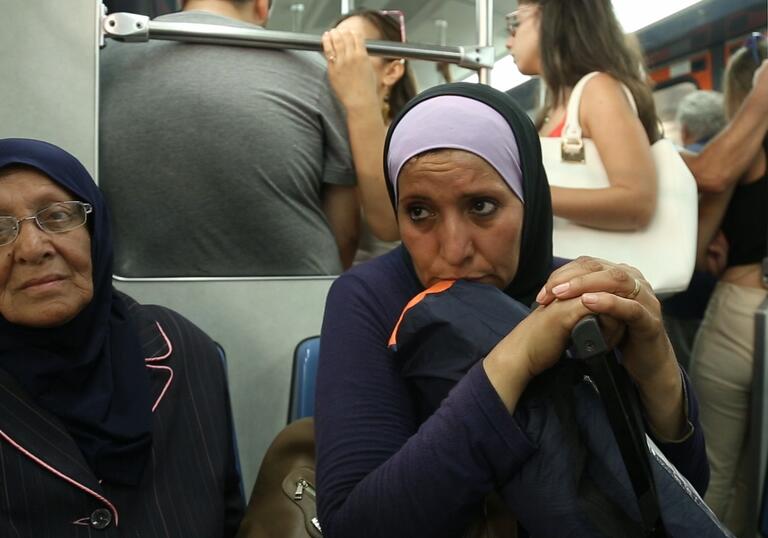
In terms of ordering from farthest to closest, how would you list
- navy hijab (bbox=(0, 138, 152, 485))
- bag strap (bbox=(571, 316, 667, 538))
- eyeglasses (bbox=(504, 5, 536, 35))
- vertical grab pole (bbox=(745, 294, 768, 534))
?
1. vertical grab pole (bbox=(745, 294, 768, 534))
2. eyeglasses (bbox=(504, 5, 536, 35))
3. navy hijab (bbox=(0, 138, 152, 485))
4. bag strap (bbox=(571, 316, 667, 538))

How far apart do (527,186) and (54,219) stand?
902 millimetres

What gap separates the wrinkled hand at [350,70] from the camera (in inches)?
69.7

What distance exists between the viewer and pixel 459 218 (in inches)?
44.7

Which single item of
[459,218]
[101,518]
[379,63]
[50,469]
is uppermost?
[379,63]

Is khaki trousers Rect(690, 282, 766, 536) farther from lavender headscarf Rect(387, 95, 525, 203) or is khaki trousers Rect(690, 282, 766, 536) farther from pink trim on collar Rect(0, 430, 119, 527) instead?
pink trim on collar Rect(0, 430, 119, 527)

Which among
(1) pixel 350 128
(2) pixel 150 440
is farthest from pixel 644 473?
(1) pixel 350 128

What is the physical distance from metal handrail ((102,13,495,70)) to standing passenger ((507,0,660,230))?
29 centimetres

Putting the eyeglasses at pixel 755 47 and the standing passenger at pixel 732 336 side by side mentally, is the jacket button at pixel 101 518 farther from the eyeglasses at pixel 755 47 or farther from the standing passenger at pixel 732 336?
the eyeglasses at pixel 755 47

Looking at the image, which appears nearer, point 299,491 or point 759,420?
point 299,491

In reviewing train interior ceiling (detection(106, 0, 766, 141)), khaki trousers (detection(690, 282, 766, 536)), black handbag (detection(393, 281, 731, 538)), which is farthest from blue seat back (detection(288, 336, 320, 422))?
khaki trousers (detection(690, 282, 766, 536))

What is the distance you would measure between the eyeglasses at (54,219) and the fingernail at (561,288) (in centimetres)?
96

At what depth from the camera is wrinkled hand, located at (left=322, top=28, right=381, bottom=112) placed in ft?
5.81

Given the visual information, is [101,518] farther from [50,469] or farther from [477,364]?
[477,364]

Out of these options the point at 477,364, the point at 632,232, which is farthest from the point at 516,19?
the point at 477,364
